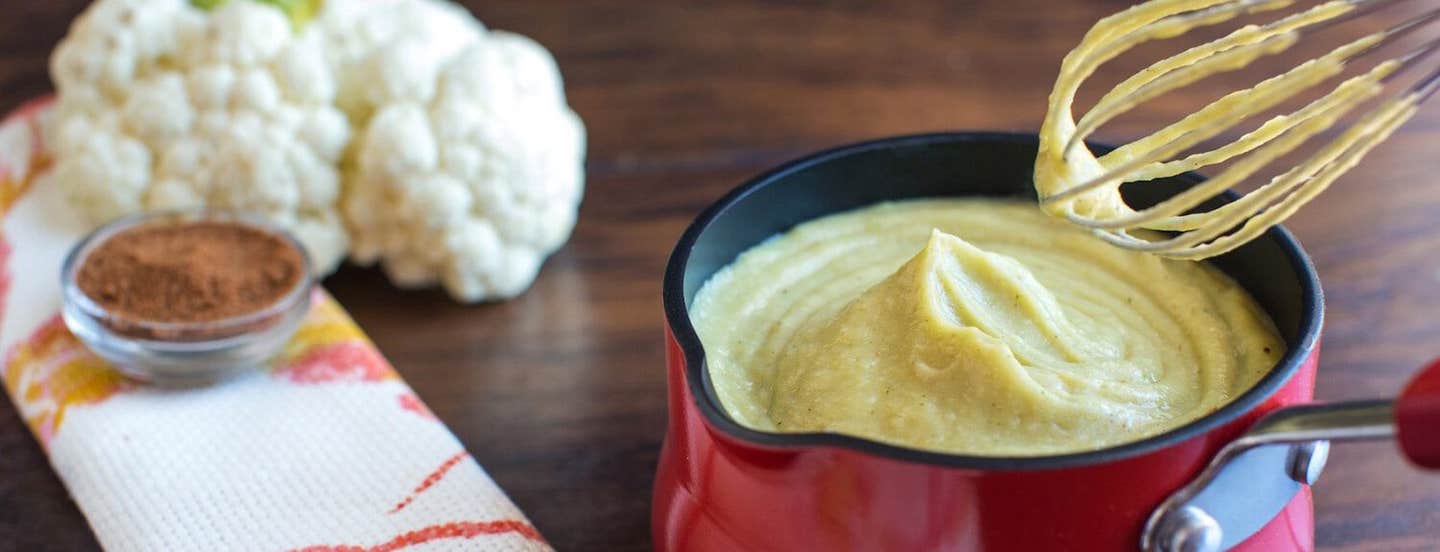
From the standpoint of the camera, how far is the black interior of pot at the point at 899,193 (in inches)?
31.4

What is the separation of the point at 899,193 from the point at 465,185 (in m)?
0.39

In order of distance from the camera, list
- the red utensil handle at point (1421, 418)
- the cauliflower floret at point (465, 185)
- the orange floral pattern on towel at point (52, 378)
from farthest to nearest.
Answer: the cauliflower floret at point (465, 185) → the orange floral pattern on towel at point (52, 378) → the red utensil handle at point (1421, 418)

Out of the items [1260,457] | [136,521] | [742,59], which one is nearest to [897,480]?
[1260,457]

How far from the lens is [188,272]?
3.49 feet

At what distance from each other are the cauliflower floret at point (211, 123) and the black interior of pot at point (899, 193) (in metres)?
0.44

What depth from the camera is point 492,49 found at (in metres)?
1.21

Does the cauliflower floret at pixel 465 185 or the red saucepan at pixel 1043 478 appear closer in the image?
the red saucepan at pixel 1043 478

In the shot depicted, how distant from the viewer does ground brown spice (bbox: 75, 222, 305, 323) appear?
3.41ft

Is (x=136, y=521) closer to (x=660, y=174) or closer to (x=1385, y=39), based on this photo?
(x=660, y=174)

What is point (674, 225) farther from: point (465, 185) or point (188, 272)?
point (188, 272)

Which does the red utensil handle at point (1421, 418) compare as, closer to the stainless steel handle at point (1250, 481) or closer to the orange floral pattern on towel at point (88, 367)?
the stainless steel handle at point (1250, 481)

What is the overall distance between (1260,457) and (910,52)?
0.92m

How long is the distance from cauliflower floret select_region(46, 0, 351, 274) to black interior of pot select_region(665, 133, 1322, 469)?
1.44 ft

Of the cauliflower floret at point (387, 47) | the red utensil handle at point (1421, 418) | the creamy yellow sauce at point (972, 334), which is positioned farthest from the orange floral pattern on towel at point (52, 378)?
the red utensil handle at point (1421, 418)
